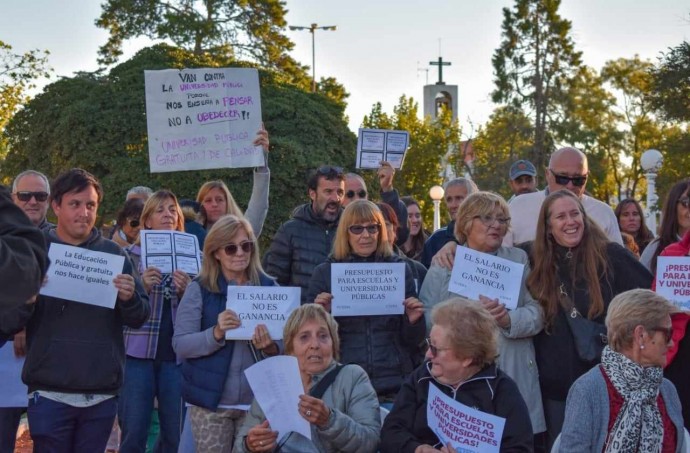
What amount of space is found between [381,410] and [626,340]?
1408 mm

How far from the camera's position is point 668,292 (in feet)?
20.1

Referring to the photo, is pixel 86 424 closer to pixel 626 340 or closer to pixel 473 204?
pixel 473 204

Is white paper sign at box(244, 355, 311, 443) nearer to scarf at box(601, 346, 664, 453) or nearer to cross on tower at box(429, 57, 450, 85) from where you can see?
scarf at box(601, 346, 664, 453)

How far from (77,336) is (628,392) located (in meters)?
3.14

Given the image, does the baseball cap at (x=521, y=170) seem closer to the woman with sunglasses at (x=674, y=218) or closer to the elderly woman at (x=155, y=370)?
the woman with sunglasses at (x=674, y=218)

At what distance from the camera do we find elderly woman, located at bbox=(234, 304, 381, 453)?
5297mm

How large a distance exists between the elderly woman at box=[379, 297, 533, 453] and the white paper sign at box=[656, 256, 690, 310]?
1511 mm

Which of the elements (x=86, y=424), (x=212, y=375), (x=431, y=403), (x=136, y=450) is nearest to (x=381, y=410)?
(x=431, y=403)

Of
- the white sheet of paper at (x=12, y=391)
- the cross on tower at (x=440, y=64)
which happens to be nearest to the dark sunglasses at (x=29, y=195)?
the white sheet of paper at (x=12, y=391)

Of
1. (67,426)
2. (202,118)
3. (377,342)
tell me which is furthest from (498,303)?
(202,118)

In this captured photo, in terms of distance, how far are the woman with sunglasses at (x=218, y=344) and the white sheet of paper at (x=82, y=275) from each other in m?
0.56

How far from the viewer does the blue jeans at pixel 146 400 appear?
24.4 ft

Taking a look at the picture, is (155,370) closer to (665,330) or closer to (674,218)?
(674,218)

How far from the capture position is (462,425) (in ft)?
16.3
